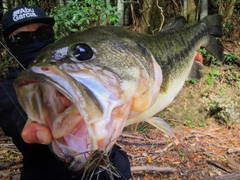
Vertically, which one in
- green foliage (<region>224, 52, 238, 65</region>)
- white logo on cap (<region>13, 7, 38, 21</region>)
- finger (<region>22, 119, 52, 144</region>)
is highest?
white logo on cap (<region>13, 7, 38, 21</region>)

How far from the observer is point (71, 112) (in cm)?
143

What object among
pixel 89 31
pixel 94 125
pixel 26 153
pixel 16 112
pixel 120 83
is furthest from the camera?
pixel 26 153

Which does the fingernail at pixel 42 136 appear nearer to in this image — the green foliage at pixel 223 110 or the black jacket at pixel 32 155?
the black jacket at pixel 32 155

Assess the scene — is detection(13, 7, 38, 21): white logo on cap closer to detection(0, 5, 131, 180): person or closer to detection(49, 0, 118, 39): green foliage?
detection(0, 5, 131, 180): person

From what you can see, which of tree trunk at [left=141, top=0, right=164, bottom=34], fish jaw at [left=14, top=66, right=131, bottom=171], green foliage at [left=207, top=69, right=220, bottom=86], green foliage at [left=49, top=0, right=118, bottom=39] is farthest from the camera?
green foliage at [left=207, top=69, right=220, bottom=86]

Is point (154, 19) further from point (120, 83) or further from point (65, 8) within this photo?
point (120, 83)

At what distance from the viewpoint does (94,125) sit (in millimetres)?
1355

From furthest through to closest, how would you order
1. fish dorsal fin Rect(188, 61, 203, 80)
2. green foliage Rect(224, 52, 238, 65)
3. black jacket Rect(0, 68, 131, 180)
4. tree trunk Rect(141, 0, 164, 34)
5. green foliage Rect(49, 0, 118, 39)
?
1. green foliage Rect(224, 52, 238, 65)
2. tree trunk Rect(141, 0, 164, 34)
3. green foliage Rect(49, 0, 118, 39)
4. fish dorsal fin Rect(188, 61, 203, 80)
5. black jacket Rect(0, 68, 131, 180)

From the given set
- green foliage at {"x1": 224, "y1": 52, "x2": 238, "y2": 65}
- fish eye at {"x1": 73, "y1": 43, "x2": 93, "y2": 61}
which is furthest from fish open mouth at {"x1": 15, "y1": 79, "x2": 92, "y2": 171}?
green foliage at {"x1": 224, "y1": 52, "x2": 238, "y2": 65}

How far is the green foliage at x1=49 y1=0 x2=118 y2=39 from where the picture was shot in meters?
7.45

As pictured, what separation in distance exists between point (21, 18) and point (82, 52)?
112 centimetres

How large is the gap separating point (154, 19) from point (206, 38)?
184 inches

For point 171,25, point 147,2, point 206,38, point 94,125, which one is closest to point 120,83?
point 94,125

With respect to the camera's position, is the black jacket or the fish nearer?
the fish
